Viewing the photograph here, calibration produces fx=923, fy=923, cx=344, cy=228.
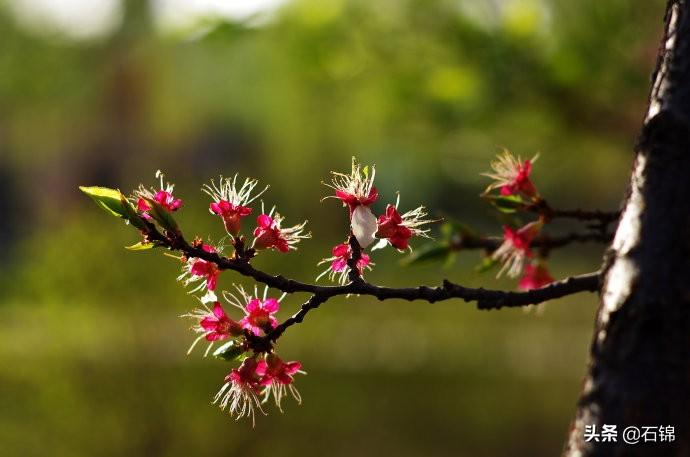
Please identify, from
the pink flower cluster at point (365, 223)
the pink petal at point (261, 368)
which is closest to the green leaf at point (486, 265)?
the pink flower cluster at point (365, 223)

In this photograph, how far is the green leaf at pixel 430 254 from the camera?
1735 mm

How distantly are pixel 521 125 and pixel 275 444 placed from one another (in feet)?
9.69

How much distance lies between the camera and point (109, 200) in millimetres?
1242

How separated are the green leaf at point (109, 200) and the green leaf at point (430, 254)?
0.64m

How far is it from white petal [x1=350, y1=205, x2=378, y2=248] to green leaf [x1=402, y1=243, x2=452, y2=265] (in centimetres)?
40

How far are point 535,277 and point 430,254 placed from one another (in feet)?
0.79

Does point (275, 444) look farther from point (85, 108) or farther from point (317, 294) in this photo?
point (85, 108)

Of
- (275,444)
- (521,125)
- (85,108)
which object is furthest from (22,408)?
(85,108)

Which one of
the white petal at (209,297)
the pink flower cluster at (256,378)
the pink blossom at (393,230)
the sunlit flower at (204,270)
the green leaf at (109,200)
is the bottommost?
the pink flower cluster at (256,378)

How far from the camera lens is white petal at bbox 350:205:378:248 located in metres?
1.33

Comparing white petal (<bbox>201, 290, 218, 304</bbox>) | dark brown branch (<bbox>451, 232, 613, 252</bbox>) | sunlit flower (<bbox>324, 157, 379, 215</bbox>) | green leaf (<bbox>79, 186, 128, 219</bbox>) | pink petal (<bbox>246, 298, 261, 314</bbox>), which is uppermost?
dark brown branch (<bbox>451, 232, 613, 252</bbox>)

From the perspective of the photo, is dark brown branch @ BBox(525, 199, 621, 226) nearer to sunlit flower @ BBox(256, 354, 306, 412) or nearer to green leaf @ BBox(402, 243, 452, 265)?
green leaf @ BBox(402, 243, 452, 265)

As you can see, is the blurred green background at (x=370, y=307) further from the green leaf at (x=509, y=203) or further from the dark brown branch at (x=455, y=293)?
the dark brown branch at (x=455, y=293)

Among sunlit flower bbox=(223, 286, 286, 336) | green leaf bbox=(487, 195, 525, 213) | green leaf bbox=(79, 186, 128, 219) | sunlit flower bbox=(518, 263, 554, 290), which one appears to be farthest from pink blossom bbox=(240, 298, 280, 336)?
sunlit flower bbox=(518, 263, 554, 290)
